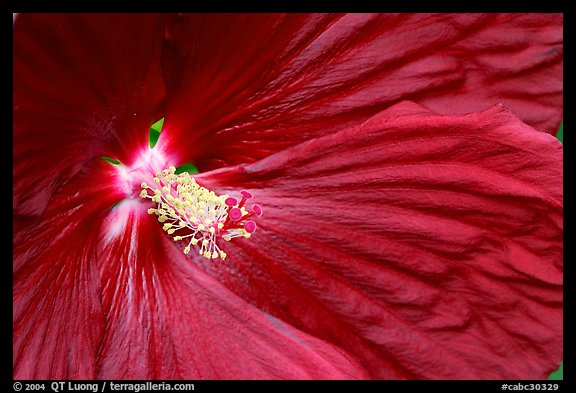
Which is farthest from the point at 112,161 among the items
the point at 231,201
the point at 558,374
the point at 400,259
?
the point at 558,374

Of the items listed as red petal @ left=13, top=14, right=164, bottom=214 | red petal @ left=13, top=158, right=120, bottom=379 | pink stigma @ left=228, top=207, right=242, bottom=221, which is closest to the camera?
red petal @ left=13, top=14, right=164, bottom=214

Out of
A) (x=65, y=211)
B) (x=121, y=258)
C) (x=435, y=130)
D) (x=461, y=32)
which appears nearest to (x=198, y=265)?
(x=121, y=258)

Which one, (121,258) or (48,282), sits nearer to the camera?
(48,282)

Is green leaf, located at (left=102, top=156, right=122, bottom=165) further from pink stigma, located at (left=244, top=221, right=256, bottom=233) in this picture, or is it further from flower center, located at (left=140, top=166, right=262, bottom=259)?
pink stigma, located at (left=244, top=221, right=256, bottom=233)

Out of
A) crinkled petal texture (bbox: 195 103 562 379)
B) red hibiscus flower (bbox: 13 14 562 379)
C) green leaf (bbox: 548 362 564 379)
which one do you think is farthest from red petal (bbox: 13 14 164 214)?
green leaf (bbox: 548 362 564 379)

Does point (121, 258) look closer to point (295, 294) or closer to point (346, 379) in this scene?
point (295, 294)
